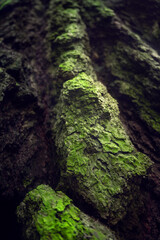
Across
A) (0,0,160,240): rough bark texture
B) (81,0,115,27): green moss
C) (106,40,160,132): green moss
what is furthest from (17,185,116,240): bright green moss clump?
(81,0,115,27): green moss

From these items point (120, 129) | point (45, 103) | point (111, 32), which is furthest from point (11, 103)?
point (111, 32)

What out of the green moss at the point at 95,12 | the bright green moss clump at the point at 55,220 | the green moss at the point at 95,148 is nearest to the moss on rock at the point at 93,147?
the green moss at the point at 95,148

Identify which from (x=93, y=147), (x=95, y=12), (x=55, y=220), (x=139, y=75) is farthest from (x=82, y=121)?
(x=95, y=12)

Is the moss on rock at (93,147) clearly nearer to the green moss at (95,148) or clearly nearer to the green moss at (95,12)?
the green moss at (95,148)

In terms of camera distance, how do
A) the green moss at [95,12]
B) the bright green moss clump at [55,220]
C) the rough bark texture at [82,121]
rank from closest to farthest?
1. the bright green moss clump at [55,220]
2. the rough bark texture at [82,121]
3. the green moss at [95,12]

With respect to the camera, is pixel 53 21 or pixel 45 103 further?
pixel 53 21

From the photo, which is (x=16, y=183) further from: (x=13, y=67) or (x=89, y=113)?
(x=13, y=67)
